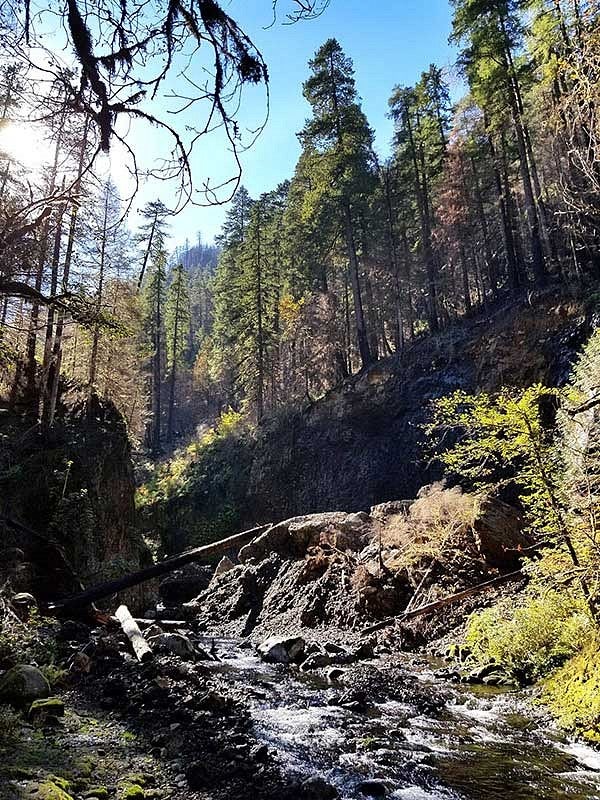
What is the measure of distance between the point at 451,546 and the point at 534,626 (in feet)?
16.0

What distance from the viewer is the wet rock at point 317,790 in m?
4.12

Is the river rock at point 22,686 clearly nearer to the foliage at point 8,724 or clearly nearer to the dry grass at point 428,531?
the foliage at point 8,724

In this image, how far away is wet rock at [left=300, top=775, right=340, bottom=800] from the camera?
4.12 meters

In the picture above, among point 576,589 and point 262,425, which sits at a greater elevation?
point 262,425

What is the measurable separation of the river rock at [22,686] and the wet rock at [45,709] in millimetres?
160

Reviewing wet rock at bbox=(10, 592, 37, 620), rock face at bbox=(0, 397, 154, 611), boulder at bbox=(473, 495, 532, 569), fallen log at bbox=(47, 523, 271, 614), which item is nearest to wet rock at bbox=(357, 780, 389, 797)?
wet rock at bbox=(10, 592, 37, 620)

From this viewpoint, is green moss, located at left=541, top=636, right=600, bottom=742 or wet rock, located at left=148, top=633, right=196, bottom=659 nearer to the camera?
green moss, located at left=541, top=636, right=600, bottom=742

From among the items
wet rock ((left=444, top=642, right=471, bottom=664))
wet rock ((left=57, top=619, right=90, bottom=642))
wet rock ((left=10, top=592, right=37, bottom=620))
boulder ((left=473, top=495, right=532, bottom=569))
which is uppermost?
boulder ((left=473, top=495, right=532, bottom=569))

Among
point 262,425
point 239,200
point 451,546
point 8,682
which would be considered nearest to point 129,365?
point 262,425

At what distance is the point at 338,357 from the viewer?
33.8m

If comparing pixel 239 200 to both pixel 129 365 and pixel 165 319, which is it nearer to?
pixel 165 319

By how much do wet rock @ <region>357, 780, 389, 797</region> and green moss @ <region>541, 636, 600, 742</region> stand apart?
2602 millimetres

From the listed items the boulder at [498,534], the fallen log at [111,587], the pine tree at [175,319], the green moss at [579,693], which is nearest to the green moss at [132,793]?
the green moss at [579,693]

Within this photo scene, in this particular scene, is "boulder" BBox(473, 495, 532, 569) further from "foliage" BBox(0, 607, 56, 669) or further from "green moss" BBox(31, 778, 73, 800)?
"green moss" BBox(31, 778, 73, 800)
